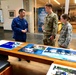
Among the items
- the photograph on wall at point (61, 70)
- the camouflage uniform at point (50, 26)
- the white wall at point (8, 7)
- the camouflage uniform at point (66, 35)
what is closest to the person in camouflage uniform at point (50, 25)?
the camouflage uniform at point (50, 26)

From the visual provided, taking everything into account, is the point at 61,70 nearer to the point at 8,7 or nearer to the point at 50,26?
the point at 50,26

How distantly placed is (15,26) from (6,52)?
→ 1132mm

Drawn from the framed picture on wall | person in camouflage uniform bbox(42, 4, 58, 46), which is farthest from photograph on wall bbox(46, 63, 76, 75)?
the framed picture on wall

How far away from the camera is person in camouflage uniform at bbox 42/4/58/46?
2.58 metres

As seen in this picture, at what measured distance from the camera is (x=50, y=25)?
267 cm

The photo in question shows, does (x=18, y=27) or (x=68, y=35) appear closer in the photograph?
(x=68, y=35)

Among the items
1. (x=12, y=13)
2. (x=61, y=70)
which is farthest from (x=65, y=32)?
(x=12, y=13)

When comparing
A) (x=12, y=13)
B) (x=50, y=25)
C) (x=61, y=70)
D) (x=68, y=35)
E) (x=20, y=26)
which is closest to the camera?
(x=61, y=70)

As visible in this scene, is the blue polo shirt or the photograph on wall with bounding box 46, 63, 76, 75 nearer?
the photograph on wall with bounding box 46, 63, 76, 75

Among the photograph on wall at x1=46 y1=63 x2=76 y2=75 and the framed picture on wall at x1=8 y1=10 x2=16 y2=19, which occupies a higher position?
the framed picture on wall at x1=8 y1=10 x2=16 y2=19

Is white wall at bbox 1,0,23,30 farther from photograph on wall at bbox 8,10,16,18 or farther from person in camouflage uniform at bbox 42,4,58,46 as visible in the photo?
person in camouflage uniform at bbox 42,4,58,46

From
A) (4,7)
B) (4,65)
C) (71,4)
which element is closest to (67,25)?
(4,65)

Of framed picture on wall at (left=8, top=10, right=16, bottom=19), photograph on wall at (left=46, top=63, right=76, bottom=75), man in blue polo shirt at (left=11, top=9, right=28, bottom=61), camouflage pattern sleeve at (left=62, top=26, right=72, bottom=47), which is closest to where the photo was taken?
photograph on wall at (left=46, top=63, right=76, bottom=75)

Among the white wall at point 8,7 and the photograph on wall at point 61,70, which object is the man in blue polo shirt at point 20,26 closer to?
the photograph on wall at point 61,70
